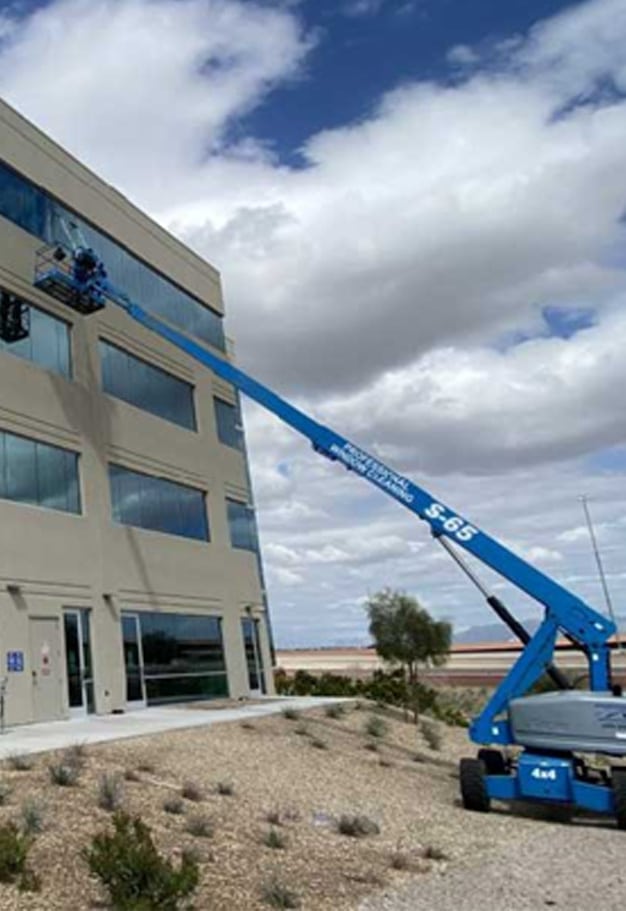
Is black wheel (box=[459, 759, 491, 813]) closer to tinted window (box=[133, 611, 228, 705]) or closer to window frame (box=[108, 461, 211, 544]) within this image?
tinted window (box=[133, 611, 228, 705])

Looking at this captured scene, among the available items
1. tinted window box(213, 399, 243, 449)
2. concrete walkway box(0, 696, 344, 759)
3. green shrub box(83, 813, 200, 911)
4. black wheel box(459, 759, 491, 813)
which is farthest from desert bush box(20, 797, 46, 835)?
tinted window box(213, 399, 243, 449)

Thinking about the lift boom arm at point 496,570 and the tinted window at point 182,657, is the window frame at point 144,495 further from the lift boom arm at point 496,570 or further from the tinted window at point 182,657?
the lift boom arm at point 496,570

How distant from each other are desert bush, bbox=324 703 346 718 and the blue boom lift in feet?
27.4

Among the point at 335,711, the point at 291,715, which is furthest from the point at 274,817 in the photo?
the point at 335,711

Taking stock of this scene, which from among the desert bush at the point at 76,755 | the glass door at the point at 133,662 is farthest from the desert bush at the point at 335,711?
the desert bush at the point at 76,755

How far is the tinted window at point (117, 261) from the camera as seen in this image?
24.8 m

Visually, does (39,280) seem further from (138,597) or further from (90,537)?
(138,597)

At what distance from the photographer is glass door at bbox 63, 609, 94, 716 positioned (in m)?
22.9

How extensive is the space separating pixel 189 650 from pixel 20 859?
20.2 m

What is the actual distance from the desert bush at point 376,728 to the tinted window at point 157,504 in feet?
29.5

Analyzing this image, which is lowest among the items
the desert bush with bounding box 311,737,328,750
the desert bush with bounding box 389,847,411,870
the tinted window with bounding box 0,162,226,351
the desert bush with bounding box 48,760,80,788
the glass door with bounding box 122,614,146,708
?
the desert bush with bounding box 389,847,411,870

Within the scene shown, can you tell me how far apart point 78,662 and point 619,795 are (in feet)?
47.7

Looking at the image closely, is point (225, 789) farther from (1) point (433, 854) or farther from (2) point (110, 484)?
(2) point (110, 484)

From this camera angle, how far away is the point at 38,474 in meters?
23.3
